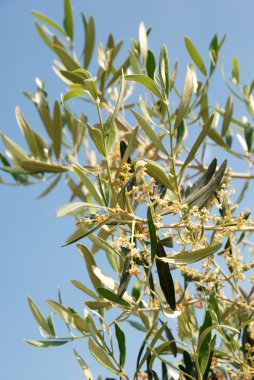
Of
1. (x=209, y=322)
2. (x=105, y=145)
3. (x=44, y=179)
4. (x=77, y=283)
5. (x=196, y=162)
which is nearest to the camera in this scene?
(x=105, y=145)

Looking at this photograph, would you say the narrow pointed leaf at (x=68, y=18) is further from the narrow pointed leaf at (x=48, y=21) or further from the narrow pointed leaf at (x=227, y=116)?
the narrow pointed leaf at (x=227, y=116)

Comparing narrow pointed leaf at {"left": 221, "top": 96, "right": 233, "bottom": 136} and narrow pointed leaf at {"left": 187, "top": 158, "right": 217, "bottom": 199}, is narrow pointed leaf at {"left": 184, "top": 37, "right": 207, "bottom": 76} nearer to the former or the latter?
narrow pointed leaf at {"left": 221, "top": 96, "right": 233, "bottom": 136}

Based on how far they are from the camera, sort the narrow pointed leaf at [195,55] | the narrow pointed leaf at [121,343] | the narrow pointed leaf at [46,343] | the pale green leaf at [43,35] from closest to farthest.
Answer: the narrow pointed leaf at [121,343] < the narrow pointed leaf at [46,343] < the narrow pointed leaf at [195,55] < the pale green leaf at [43,35]

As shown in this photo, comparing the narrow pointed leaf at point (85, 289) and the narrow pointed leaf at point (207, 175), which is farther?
the narrow pointed leaf at point (85, 289)

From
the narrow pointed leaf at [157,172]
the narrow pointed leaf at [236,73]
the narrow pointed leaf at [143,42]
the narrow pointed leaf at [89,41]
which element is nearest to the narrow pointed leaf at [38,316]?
the narrow pointed leaf at [157,172]

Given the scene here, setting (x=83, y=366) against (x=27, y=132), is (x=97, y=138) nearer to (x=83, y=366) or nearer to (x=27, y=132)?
(x=83, y=366)

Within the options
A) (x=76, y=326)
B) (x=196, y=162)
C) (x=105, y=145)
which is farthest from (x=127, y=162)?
(x=196, y=162)

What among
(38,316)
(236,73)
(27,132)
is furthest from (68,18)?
(38,316)

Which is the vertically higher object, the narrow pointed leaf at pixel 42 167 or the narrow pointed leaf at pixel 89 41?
the narrow pointed leaf at pixel 89 41

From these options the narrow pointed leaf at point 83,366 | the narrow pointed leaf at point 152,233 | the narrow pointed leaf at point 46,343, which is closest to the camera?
the narrow pointed leaf at point 152,233

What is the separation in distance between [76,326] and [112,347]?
0.97 feet

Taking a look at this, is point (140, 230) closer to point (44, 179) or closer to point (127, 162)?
point (127, 162)

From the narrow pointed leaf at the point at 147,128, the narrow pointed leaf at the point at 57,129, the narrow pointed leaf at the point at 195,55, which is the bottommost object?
the narrow pointed leaf at the point at 147,128

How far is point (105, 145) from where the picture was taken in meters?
1.24
